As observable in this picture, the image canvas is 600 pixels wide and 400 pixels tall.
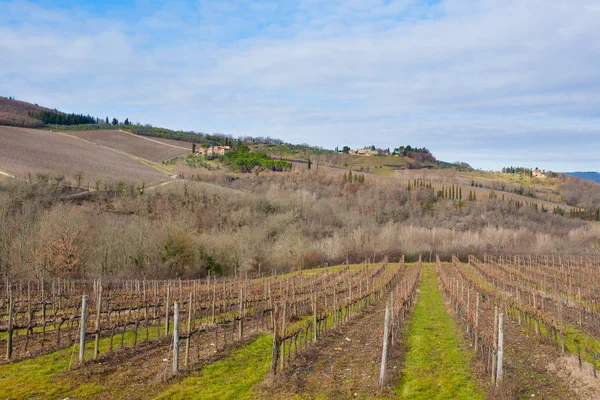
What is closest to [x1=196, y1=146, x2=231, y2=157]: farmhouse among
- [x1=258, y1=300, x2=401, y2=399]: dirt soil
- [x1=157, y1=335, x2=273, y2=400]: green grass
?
[x1=258, y1=300, x2=401, y2=399]: dirt soil

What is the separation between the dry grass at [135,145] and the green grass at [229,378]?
10584cm

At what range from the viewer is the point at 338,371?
40.2 feet

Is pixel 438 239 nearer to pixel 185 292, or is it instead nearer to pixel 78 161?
pixel 185 292

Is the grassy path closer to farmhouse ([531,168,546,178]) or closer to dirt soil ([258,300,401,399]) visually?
dirt soil ([258,300,401,399])

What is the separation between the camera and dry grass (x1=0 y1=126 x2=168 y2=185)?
72.3 m

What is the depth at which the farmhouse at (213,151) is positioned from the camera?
124125mm

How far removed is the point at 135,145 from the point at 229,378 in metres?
122

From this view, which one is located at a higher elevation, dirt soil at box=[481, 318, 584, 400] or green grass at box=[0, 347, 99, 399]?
dirt soil at box=[481, 318, 584, 400]

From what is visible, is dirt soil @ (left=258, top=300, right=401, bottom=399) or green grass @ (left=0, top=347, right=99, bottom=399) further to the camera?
dirt soil @ (left=258, top=300, right=401, bottom=399)

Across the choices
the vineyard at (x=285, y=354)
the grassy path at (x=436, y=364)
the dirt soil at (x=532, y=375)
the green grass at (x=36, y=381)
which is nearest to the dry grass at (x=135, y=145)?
the vineyard at (x=285, y=354)

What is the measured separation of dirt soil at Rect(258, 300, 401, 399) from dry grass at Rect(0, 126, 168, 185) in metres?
62.3

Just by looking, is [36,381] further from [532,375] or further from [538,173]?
[538,173]

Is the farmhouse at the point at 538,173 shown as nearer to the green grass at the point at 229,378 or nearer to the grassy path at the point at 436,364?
the grassy path at the point at 436,364

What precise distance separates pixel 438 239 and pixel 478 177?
102 metres
